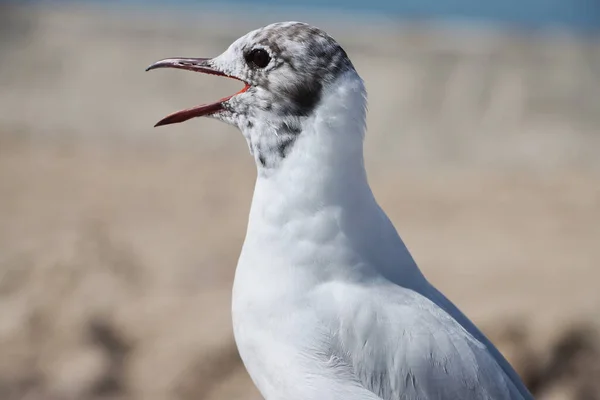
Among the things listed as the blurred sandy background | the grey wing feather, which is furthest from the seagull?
the blurred sandy background

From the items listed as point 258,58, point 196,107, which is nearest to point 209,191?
point 196,107

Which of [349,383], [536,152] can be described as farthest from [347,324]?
[536,152]

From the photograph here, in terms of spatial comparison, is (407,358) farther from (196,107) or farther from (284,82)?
(196,107)

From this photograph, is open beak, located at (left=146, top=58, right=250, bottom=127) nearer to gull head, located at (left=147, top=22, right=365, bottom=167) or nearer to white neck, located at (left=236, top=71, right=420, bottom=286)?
gull head, located at (left=147, top=22, right=365, bottom=167)

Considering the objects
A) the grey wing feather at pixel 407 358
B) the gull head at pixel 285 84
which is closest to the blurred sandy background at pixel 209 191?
the grey wing feather at pixel 407 358

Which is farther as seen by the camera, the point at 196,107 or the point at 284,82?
the point at 196,107

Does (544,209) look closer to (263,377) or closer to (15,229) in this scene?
(15,229)

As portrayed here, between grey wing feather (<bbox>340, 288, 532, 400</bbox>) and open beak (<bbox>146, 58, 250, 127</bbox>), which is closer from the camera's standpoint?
Result: grey wing feather (<bbox>340, 288, 532, 400</bbox>)
